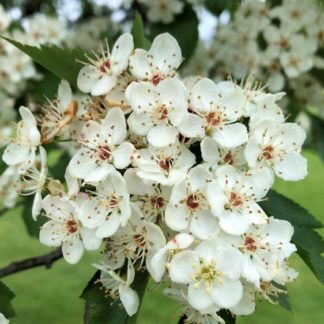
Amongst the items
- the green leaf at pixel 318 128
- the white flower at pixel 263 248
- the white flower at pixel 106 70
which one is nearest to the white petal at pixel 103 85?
the white flower at pixel 106 70

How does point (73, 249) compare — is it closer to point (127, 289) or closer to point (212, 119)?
point (127, 289)

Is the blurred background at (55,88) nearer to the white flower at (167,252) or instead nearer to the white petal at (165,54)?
the white petal at (165,54)

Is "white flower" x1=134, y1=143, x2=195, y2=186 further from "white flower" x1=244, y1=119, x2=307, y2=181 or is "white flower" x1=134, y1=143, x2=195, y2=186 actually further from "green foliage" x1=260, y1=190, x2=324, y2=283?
"green foliage" x1=260, y1=190, x2=324, y2=283

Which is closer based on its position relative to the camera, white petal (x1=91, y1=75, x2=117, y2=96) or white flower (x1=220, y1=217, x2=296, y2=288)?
→ white flower (x1=220, y1=217, x2=296, y2=288)

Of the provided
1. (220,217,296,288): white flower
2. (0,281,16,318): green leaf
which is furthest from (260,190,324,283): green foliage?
(0,281,16,318): green leaf

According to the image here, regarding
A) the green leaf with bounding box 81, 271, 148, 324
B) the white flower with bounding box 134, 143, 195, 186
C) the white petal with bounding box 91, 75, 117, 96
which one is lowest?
the green leaf with bounding box 81, 271, 148, 324

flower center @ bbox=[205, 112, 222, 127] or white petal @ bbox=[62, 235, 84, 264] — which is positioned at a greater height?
flower center @ bbox=[205, 112, 222, 127]
